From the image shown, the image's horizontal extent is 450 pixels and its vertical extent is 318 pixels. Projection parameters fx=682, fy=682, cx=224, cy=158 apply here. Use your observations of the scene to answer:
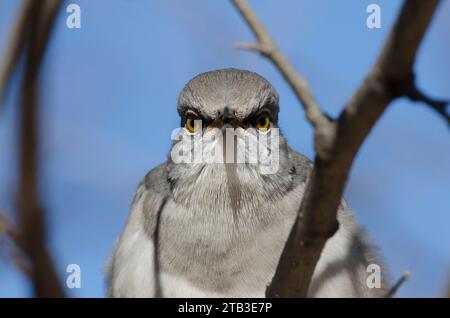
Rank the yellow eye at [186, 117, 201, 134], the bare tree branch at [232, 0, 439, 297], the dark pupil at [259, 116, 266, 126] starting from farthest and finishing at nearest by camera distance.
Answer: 1. the dark pupil at [259, 116, 266, 126]
2. the yellow eye at [186, 117, 201, 134]
3. the bare tree branch at [232, 0, 439, 297]

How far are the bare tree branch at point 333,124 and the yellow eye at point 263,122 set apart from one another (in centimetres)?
245

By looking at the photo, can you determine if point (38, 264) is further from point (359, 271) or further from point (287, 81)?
point (359, 271)

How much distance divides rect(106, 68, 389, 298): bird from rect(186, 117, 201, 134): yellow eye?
0.5 inches

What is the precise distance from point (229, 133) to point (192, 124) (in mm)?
546

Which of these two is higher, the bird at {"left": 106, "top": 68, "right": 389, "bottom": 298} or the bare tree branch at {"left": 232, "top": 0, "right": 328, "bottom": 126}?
the bare tree branch at {"left": 232, "top": 0, "right": 328, "bottom": 126}

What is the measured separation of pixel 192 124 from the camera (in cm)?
583

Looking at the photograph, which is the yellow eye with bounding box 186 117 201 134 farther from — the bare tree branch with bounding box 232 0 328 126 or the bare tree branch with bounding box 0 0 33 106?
the bare tree branch with bounding box 0 0 33 106

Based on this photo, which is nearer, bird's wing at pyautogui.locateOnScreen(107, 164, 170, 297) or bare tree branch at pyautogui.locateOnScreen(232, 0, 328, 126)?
bare tree branch at pyautogui.locateOnScreen(232, 0, 328, 126)

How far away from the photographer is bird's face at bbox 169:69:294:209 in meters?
5.44

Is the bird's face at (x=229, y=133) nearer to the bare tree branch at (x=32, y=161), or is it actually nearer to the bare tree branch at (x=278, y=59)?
the bare tree branch at (x=278, y=59)

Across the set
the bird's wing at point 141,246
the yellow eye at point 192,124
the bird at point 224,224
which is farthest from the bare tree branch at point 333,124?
the yellow eye at point 192,124

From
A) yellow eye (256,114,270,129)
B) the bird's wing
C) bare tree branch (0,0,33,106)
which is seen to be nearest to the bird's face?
yellow eye (256,114,270,129)

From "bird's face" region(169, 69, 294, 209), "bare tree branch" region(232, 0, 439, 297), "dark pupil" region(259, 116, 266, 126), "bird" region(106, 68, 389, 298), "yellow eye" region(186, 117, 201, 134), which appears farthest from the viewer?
"dark pupil" region(259, 116, 266, 126)
